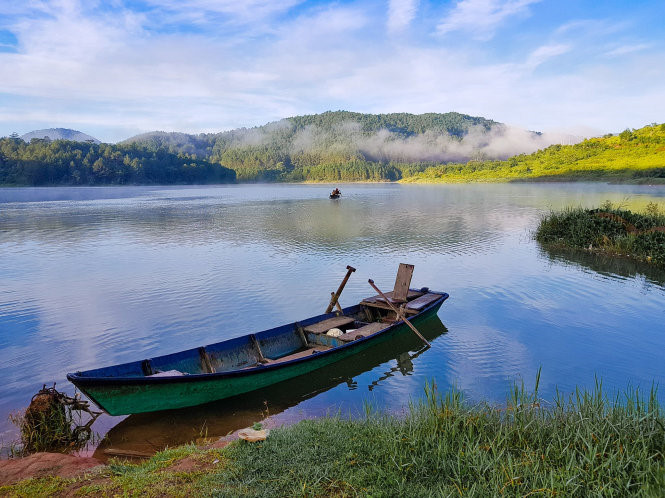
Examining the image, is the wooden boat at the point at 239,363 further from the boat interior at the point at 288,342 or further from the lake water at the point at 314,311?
the lake water at the point at 314,311

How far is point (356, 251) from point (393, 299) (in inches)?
458

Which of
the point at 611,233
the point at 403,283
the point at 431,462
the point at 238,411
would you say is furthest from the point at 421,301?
the point at 611,233

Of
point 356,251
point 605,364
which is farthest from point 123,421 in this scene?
point 356,251

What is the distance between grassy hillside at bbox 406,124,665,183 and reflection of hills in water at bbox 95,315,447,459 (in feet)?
284

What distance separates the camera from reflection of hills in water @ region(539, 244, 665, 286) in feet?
64.5

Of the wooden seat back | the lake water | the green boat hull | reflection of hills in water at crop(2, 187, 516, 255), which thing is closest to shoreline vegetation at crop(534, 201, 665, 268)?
the lake water

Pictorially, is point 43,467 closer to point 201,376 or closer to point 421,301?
point 201,376

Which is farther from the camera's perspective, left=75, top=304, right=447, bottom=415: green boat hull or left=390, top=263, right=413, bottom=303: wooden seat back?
left=390, top=263, right=413, bottom=303: wooden seat back

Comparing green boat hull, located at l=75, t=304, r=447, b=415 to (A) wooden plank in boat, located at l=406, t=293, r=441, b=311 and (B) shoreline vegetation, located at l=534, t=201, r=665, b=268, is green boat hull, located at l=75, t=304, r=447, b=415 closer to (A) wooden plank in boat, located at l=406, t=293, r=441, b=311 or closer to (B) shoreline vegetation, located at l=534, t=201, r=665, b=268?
(A) wooden plank in boat, located at l=406, t=293, r=441, b=311

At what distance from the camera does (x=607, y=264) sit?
71.4ft

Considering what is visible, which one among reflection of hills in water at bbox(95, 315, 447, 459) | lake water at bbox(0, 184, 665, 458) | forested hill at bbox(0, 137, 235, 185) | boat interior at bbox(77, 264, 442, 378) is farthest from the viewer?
forested hill at bbox(0, 137, 235, 185)

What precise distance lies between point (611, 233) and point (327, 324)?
19.3m

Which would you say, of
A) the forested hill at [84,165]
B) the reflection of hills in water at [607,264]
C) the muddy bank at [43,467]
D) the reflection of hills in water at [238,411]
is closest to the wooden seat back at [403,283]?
the reflection of hills in water at [238,411]

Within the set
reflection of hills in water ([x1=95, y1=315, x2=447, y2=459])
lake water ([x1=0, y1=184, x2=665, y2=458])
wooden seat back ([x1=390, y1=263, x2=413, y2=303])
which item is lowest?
reflection of hills in water ([x1=95, y1=315, x2=447, y2=459])
